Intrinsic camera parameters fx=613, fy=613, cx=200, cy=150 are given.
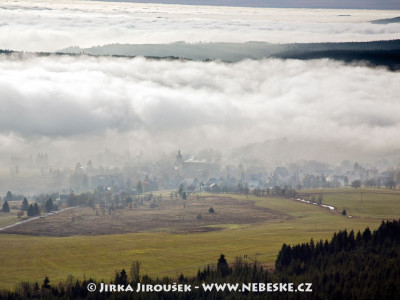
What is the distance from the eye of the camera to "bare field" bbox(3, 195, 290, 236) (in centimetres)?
15043

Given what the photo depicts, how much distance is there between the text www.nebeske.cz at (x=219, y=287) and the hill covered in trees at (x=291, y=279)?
158 millimetres

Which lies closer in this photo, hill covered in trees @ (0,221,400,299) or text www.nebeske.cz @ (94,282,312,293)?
hill covered in trees @ (0,221,400,299)

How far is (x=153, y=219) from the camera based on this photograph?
167625mm

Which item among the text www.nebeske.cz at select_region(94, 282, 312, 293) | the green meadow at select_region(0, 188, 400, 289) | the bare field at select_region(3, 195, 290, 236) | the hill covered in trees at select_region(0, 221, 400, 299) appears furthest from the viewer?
the bare field at select_region(3, 195, 290, 236)

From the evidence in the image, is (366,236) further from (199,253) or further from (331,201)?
(331,201)

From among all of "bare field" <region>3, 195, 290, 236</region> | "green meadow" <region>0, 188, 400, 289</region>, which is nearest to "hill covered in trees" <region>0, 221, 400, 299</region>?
"green meadow" <region>0, 188, 400, 289</region>

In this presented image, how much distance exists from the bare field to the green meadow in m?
5.73

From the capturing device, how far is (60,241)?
5325 inches

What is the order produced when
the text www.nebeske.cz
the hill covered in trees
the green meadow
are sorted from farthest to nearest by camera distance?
the green meadow < the text www.nebeske.cz < the hill covered in trees

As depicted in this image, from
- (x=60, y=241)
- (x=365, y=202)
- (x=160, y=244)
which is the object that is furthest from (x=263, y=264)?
(x=365, y=202)

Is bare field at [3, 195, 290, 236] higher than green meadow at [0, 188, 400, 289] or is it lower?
lower

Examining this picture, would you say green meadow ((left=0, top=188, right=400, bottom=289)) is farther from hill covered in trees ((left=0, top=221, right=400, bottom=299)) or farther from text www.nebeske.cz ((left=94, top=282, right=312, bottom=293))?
text www.nebeske.cz ((left=94, top=282, right=312, bottom=293))

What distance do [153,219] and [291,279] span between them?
7746cm

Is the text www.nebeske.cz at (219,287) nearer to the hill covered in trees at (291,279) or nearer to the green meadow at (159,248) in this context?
the hill covered in trees at (291,279)
